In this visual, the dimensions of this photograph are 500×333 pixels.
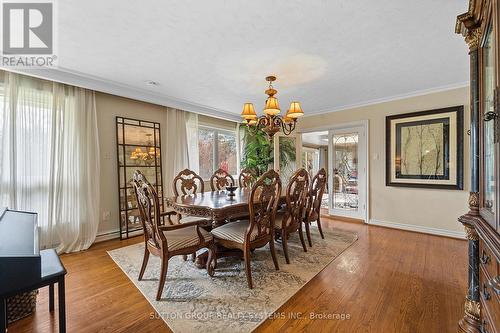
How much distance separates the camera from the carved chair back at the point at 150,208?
183 cm

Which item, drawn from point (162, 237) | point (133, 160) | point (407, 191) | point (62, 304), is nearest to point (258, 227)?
point (162, 237)

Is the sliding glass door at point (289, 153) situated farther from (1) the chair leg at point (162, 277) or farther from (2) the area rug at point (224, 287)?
(1) the chair leg at point (162, 277)

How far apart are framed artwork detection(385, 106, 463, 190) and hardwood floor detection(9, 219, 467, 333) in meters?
1.22

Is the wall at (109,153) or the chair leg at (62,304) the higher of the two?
the wall at (109,153)

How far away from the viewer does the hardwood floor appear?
1.58 m

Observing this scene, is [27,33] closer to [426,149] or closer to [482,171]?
[482,171]

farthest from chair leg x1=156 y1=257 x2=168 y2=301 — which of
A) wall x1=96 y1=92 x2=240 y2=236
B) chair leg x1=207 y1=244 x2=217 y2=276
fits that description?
wall x1=96 y1=92 x2=240 y2=236

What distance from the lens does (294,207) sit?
8.99 feet

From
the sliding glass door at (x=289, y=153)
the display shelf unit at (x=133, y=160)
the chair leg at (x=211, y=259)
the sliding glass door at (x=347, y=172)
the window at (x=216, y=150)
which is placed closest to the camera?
the chair leg at (x=211, y=259)

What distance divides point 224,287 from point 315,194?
69.2 inches

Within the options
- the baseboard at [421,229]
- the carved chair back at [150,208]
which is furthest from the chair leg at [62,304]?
the baseboard at [421,229]

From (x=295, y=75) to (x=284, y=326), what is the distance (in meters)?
2.81

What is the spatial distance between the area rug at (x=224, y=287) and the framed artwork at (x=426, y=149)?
202cm

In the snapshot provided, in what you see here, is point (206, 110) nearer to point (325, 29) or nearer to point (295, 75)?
point (295, 75)
